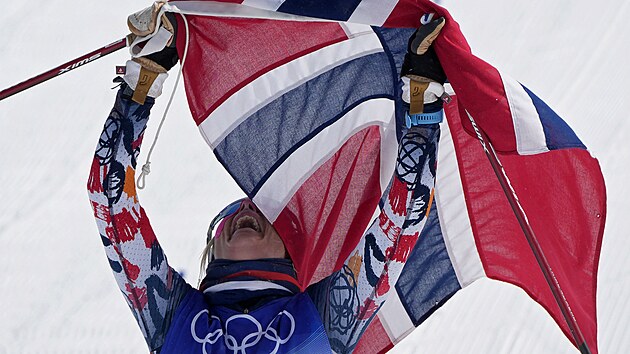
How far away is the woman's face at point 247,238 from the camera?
2.17 meters

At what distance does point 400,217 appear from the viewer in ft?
6.57

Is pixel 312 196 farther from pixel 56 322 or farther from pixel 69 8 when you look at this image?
pixel 69 8

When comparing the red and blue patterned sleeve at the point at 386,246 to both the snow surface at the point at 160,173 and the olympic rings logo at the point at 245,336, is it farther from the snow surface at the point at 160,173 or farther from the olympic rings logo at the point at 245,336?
the snow surface at the point at 160,173

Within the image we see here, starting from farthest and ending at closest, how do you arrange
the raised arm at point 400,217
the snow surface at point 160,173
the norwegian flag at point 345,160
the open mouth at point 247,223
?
the snow surface at point 160,173
the open mouth at point 247,223
the norwegian flag at point 345,160
the raised arm at point 400,217

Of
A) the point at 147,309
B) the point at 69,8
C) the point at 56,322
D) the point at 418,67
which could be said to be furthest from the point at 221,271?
the point at 69,8

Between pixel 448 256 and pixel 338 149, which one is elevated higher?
pixel 338 149

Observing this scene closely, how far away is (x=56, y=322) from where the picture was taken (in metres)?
2.92

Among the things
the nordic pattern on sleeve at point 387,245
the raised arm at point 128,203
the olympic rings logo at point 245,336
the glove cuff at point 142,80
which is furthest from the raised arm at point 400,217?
the glove cuff at point 142,80

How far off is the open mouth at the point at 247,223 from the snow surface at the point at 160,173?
312 mm

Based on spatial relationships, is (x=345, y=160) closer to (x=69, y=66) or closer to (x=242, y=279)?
(x=242, y=279)

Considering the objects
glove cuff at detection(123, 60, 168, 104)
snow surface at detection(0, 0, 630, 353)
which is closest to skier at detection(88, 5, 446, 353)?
glove cuff at detection(123, 60, 168, 104)

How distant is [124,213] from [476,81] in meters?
0.67

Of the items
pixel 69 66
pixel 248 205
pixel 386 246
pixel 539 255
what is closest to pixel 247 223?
pixel 248 205

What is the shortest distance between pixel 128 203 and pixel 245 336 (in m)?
0.32
